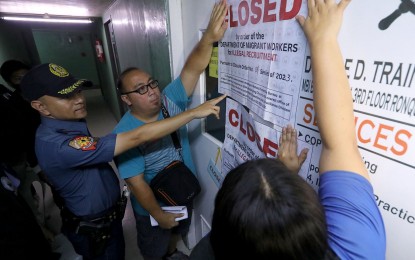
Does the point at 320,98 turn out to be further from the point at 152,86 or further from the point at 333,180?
the point at 152,86

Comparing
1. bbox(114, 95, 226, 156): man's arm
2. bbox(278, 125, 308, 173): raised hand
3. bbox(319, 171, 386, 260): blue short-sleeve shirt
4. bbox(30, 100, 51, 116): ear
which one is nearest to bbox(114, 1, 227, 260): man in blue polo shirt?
Result: bbox(114, 95, 226, 156): man's arm

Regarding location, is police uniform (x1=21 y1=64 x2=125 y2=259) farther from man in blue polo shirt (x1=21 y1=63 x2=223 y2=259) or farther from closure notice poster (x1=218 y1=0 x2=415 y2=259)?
closure notice poster (x1=218 y1=0 x2=415 y2=259)

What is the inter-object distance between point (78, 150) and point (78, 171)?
0.18 metres

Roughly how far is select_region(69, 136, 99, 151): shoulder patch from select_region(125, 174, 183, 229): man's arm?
27 centimetres

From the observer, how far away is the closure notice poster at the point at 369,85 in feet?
1.45

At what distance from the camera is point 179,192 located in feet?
4.11

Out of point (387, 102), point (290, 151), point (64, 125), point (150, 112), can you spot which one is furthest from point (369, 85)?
point (64, 125)

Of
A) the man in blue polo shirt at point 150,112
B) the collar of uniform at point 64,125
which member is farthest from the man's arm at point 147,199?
the collar of uniform at point 64,125

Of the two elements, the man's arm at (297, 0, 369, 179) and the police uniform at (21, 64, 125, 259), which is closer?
the man's arm at (297, 0, 369, 179)

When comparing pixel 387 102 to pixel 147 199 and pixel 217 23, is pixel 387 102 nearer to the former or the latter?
pixel 217 23

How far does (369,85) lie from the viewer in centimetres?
50

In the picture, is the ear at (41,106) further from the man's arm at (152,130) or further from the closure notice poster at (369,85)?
the closure notice poster at (369,85)

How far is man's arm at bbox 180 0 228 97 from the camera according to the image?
91 cm

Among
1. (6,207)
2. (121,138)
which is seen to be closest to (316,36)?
(121,138)
